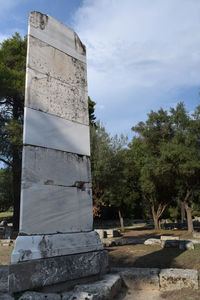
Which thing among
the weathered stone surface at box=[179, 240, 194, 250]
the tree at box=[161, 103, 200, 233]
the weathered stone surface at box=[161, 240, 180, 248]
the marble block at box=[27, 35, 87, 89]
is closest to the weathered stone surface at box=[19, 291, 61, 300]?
the marble block at box=[27, 35, 87, 89]

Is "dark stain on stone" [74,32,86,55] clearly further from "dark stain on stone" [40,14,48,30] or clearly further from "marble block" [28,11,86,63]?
"dark stain on stone" [40,14,48,30]

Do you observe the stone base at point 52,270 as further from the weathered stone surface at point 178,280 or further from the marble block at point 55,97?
the marble block at point 55,97

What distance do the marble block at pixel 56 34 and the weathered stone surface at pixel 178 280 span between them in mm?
4144

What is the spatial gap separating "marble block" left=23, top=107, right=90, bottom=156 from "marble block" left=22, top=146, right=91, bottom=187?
105 millimetres

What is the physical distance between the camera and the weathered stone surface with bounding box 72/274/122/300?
9.48ft

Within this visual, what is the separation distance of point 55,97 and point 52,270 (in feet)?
8.61

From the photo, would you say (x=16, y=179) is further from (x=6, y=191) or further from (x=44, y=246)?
(x=44, y=246)

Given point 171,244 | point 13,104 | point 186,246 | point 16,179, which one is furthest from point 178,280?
point 13,104

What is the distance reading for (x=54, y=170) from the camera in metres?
3.62

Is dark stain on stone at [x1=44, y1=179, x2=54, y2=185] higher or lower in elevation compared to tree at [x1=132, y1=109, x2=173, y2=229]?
lower

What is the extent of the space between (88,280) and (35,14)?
4.34 metres

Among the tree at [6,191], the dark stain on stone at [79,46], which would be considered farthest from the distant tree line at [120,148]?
the dark stain on stone at [79,46]

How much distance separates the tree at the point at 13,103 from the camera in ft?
54.4

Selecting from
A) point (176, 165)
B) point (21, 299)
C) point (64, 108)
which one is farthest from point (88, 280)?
point (176, 165)
